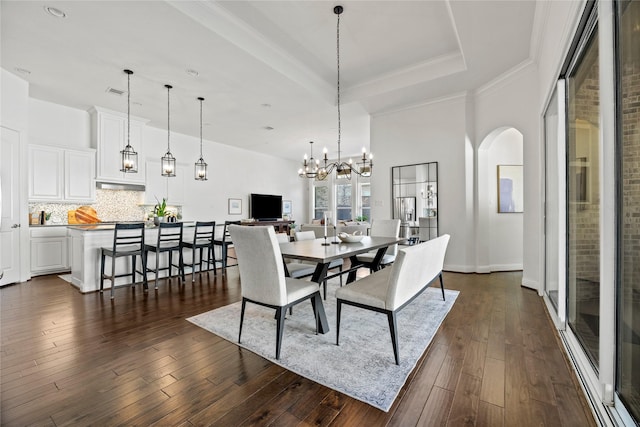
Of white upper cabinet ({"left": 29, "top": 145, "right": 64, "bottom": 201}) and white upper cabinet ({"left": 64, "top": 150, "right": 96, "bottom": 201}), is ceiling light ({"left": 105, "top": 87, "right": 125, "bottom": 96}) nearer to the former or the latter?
white upper cabinet ({"left": 64, "top": 150, "right": 96, "bottom": 201})

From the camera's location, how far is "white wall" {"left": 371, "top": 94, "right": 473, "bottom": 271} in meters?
4.96

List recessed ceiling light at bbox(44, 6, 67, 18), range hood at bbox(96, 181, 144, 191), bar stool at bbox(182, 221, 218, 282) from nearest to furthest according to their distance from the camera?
recessed ceiling light at bbox(44, 6, 67, 18)
bar stool at bbox(182, 221, 218, 282)
range hood at bbox(96, 181, 144, 191)

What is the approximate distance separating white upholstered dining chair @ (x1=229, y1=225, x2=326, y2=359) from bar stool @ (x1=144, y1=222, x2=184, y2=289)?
249 centimetres

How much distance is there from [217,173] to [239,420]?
7.88m

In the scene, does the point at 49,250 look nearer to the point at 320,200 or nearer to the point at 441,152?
the point at 441,152

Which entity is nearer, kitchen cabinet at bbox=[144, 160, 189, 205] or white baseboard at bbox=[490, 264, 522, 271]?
white baseboard at bbox=[490, 264, 522, 271]

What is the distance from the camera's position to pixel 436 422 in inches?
58.9

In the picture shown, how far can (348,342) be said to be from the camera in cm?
238

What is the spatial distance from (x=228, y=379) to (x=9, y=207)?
4.69m

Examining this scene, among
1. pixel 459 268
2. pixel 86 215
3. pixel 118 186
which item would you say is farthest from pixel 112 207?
pixel 459 268

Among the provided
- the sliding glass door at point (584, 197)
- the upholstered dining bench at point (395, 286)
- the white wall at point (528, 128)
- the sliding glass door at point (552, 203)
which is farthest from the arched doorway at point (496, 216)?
the upholstered dining bench at point (395, 286)

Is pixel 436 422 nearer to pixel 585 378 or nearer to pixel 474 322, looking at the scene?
pixel 585 378

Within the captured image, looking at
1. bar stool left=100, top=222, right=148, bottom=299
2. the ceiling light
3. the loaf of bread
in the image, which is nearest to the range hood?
the loaf of bread

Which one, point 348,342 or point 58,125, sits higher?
point 58,125
